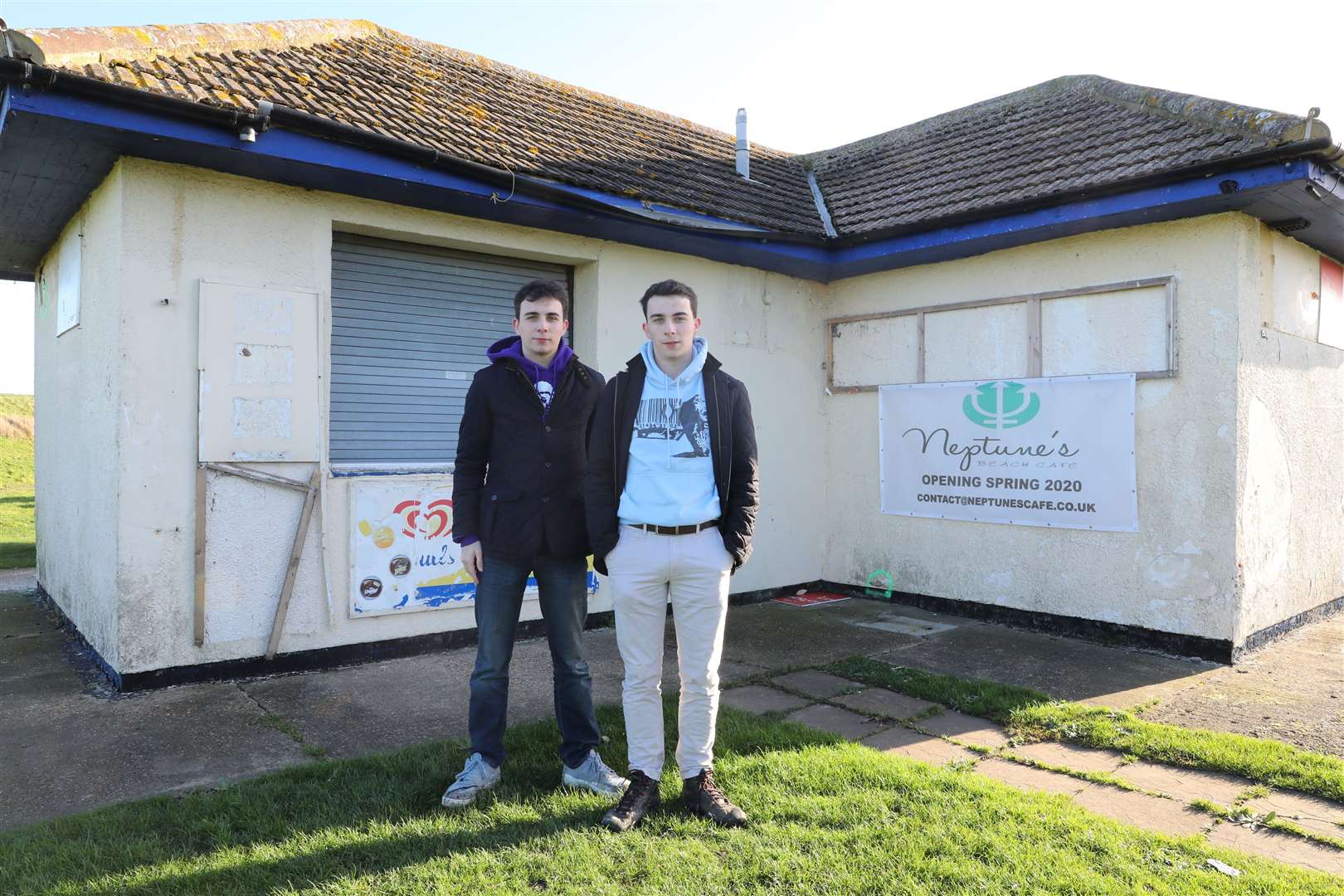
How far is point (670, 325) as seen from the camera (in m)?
3.40

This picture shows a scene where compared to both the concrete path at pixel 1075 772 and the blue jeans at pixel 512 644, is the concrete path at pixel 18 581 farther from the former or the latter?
the concrete path at pixel 1075 772

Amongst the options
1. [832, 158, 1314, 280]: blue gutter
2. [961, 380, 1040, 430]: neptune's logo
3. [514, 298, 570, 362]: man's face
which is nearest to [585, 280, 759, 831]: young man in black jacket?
[514, 298, 570, 362]: man's face

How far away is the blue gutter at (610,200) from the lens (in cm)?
486

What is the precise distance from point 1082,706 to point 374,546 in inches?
181

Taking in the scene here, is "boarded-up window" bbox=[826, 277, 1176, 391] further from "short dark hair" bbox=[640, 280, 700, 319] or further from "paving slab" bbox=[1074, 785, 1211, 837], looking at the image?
"short dark hair" bbox=[640, 280, 700, 319]

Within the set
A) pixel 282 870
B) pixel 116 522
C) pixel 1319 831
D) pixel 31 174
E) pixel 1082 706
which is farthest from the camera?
pixel 31 174

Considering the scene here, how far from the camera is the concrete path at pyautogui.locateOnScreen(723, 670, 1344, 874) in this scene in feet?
10.9

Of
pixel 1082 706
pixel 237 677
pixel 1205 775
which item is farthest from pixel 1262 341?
pixel 237 677

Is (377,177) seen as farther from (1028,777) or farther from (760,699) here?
(1028,777)

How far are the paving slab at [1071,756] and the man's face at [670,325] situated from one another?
102 inches

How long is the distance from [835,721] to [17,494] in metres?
21.0

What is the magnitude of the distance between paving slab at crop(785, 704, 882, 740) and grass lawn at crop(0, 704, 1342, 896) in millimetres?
649

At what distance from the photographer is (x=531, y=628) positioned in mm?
6594

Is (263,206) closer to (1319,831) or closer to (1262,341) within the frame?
(1319,831)
